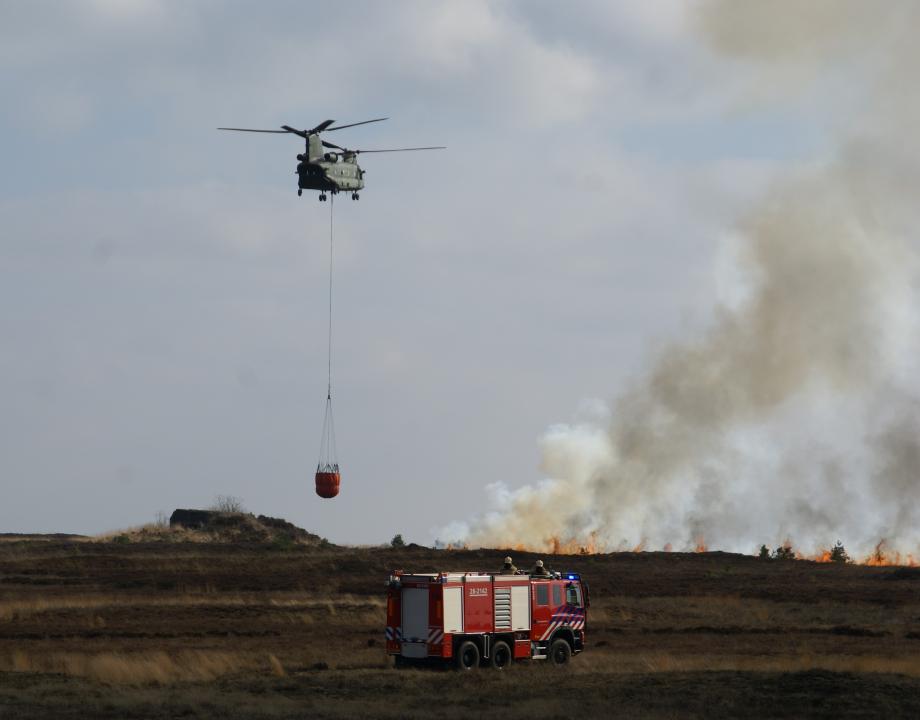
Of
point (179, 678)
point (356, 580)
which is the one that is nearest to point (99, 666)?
point (179, 678)

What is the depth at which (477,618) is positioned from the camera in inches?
1457

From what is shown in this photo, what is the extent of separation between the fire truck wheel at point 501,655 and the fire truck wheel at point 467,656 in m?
0.60

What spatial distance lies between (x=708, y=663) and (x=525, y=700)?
942cm

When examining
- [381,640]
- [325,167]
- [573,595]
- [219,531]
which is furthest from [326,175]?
[219,531]

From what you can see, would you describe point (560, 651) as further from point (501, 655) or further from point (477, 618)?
point (477, 618)

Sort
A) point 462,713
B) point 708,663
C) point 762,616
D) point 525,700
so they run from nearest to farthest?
point 462,713 < point 525,700 < point 708,663 < point 762,616

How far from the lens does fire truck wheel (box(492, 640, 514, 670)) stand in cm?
3746

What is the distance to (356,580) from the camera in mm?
73125

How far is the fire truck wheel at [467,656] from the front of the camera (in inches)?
1439

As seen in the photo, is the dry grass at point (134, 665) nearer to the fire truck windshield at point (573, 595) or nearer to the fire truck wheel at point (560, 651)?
the fire truck wheel at point (560, 651)

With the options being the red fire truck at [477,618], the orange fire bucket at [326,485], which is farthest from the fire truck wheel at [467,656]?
the orange fire bucket at [326,485]

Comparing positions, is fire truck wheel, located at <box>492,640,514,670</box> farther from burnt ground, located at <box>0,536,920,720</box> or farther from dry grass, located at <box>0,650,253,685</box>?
dry grass, located at <box>0,650,253,685</box>

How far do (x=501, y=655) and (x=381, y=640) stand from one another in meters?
10.7

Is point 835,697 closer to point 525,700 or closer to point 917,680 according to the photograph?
point 917,680
